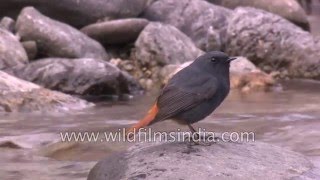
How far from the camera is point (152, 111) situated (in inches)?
172

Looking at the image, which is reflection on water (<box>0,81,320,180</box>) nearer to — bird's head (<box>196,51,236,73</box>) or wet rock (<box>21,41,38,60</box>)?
bird's head (<box>196,51,236,73</box>)

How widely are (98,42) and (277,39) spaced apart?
122 inches

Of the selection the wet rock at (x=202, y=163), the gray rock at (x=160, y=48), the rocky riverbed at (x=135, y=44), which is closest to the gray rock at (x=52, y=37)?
the rocky riverbed at (x=135, y=44)

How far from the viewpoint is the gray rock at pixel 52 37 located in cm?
1075

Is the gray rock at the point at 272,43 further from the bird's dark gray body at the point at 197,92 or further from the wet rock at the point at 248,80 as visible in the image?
the bird's dark gray body at the point at 197,92

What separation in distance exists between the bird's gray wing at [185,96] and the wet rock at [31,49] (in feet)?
21.2

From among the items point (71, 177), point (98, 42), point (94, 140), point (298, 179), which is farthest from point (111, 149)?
point (98, 42)

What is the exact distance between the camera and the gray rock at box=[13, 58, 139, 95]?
9648mm

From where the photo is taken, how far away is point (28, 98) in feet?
27.6

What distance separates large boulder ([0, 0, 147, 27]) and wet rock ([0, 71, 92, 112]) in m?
3.60

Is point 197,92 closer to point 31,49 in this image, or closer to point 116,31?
point 31,49

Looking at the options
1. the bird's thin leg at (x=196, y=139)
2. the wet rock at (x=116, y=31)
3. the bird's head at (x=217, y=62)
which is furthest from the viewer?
the wet rock at (x=116, y=31)

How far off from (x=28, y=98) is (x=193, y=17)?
217 inches

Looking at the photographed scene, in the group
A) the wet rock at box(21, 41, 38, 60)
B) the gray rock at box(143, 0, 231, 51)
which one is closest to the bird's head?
the wet rock at box(21, 41, 38, 60)
